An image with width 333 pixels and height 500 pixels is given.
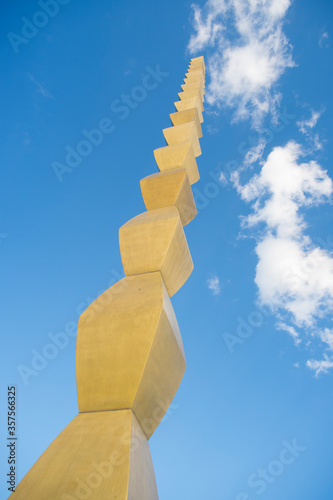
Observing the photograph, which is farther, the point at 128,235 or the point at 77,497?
the point at 128,235

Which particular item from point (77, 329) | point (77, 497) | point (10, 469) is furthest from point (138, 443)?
point (10, 469)

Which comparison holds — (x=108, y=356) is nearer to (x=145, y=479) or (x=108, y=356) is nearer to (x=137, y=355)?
(x=137, y=355)

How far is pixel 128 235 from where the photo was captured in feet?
5.61

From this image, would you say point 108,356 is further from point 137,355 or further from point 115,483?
point 115,483

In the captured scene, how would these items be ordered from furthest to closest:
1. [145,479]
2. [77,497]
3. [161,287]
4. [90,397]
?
1. [161,287]
2. [90,397]
3. [145,479]
4. [77,497]

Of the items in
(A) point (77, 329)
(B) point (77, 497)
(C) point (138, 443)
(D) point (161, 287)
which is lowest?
Result: (B) point (77, 497)

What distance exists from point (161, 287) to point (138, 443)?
623mm

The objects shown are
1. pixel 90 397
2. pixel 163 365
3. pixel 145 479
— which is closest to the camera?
pixel 145 479

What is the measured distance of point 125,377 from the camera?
110 centimetres

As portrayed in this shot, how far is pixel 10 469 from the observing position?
5.70 feet

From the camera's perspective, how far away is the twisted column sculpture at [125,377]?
842mm

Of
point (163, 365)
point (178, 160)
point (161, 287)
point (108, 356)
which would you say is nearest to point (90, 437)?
point (108, 356)

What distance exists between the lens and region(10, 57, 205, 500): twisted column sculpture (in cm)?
84

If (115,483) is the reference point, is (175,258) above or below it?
above
